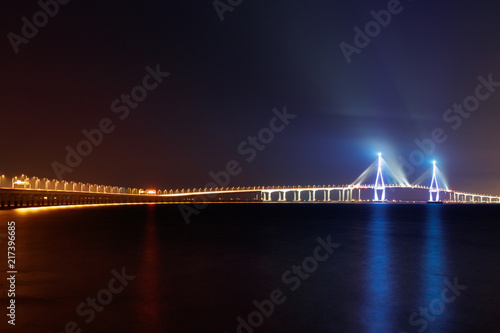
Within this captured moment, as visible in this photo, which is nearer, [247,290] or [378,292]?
[247,290]

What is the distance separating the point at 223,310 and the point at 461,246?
18.8 meters

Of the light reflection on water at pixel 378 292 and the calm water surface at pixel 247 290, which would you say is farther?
the light reflection on water at pixel 378 292

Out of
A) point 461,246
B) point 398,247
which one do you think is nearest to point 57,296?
point 398,247

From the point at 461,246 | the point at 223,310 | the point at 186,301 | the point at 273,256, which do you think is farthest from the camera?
the point at 461,246

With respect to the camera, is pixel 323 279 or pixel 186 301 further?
pixel 323 279

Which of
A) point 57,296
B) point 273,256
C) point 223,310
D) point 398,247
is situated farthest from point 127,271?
point 398,247

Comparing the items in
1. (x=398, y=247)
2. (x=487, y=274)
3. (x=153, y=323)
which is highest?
(x=398, y=247)

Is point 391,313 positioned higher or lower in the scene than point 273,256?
lower

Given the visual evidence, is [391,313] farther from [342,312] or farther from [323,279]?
[323,279]

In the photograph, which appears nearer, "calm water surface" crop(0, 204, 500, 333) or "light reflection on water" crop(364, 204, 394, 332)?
"calm water surface" crop(0, 204, 500, 333)

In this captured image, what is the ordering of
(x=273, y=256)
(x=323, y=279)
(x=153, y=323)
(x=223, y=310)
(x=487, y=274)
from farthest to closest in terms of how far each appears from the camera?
(x=273, y=256) → (x=487, y=274) → (x=323, y=279) → (x=223, y=310) → (x=153, y=323)

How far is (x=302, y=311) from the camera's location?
29.1ft

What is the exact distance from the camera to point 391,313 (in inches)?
348

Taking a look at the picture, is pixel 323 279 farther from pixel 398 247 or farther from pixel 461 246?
pixel 461 246
